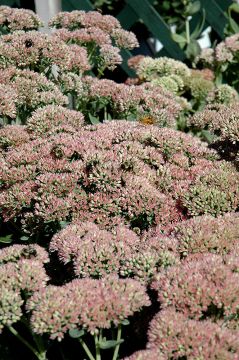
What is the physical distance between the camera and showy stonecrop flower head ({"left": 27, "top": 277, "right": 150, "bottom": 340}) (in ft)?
4.30

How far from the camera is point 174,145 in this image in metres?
1.98

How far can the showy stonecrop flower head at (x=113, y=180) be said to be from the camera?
67.9 inches

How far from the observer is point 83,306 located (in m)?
1.32

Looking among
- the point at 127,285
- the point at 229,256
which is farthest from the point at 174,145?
the point at 127,285

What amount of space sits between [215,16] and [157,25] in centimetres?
36

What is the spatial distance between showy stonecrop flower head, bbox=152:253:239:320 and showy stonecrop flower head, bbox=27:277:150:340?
2.3 inches

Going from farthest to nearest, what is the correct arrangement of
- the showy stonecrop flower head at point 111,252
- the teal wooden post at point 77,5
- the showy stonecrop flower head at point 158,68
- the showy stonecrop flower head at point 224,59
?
the teal wooden post at point 77,5, the showy stonecrop flower head at point 224,59, the showy stonecrop flower head at point 158,68, the showy stonecrop flower head at point 111,252

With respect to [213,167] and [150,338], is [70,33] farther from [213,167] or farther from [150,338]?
[150,338]

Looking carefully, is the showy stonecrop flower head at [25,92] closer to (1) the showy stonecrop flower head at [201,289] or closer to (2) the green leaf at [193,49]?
(1) the showy stonecrop flower head at [201,289]

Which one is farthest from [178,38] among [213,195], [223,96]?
[213,195]

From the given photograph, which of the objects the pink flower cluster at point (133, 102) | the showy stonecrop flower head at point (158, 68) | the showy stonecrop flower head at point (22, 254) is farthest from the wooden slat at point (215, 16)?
the showy stonecrop flower head at point (22, 254)

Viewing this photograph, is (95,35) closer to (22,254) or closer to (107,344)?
(22,254)

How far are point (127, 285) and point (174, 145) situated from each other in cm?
69

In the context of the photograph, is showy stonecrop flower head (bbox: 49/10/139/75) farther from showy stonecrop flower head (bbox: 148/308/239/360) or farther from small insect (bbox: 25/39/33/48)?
showy stonecrop flower head (bbox: 148/308/239/360)
